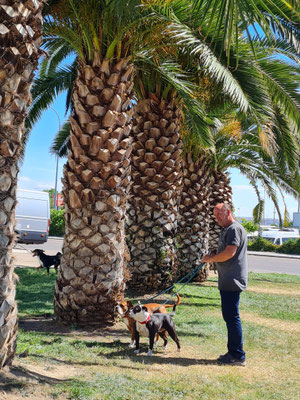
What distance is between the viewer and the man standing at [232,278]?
17.4 feet

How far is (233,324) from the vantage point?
5.36 meters

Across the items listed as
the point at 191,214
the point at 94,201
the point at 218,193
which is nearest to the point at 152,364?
the point at 94,201

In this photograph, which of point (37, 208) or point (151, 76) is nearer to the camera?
point (151, 76)

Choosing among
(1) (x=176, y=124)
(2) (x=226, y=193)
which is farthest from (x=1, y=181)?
(2) (x=226, y=193)

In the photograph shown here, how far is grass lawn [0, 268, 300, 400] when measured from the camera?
162 inches

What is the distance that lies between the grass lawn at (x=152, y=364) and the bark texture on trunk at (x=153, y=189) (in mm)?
1612

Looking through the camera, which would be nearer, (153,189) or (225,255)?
(225,255)

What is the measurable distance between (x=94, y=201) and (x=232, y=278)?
2337 millimetres

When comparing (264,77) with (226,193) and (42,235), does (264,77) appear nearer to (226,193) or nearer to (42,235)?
(226,193)

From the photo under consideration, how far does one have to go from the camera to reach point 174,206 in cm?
1005

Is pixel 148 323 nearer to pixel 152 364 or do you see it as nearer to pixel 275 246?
pixel 152 364

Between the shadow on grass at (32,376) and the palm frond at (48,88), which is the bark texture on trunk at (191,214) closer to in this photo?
the palm frond at (48,88)

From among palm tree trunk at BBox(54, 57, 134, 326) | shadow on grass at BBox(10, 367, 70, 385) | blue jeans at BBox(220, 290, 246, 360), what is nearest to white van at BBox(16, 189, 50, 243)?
palm tree trunk at BBox(54, 57, 134, 326)

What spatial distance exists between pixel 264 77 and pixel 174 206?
353 centimetres
